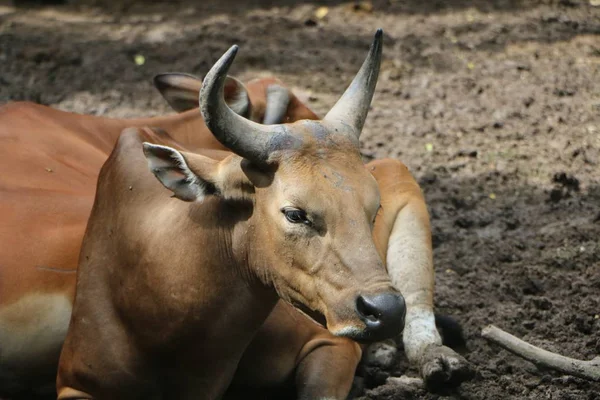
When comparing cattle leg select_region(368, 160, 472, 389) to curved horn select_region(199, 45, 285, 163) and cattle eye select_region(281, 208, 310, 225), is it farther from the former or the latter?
curved horn select_region(199, 45, 285, 163)

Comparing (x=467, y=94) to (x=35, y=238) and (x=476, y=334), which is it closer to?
(x=476, y=334)

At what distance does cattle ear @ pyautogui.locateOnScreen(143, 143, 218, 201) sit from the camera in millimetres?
4086

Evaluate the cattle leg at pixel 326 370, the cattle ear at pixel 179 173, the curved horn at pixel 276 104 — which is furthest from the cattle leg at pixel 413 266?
the cattle ear at pixel 179 173

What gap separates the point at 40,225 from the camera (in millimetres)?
5105

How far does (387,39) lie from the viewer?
938 centimetres

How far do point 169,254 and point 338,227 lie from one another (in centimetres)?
80

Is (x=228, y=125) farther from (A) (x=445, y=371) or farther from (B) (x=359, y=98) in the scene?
(A) (x=445, y=371)

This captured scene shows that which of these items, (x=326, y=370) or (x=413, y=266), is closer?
(x=326, y=370)

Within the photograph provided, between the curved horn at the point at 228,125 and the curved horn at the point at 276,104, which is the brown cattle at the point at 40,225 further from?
the curved horn at the point at 228,125

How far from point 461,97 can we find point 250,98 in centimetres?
232

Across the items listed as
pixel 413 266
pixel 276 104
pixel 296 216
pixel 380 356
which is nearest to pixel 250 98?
pixel 276 104

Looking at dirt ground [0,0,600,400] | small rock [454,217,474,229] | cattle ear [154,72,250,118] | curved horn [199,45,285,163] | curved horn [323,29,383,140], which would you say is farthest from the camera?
cattle ear [154,72,250,118]

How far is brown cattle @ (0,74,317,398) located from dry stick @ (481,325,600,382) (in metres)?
1.74

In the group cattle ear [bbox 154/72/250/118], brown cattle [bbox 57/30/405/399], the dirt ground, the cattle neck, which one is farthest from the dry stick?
cattle ear [bbox 154/72/250/118]
